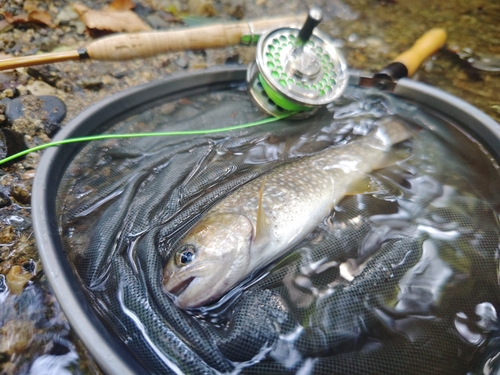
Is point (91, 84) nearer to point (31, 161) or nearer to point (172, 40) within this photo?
point (31, 161)

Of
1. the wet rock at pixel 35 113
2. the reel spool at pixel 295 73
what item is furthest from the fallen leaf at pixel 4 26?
the reel spool at pixel 295 73

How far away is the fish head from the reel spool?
820mm

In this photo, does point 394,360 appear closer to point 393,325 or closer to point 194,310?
point 393,325

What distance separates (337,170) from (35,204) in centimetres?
149

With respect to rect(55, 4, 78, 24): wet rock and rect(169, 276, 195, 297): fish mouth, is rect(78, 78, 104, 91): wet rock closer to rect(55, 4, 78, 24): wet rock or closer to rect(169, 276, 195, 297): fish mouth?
rect(55, 4, 78, 24): wet rock

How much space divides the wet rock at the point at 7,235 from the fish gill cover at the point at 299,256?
0.53 meters

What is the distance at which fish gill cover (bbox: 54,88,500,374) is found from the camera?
135 cm

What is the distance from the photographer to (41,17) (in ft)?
10.3

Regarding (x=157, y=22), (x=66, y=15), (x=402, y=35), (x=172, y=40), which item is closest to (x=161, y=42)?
(x=172, y=40)

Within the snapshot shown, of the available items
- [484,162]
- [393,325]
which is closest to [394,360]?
[393,325]

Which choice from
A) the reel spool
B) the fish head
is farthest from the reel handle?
the fish head

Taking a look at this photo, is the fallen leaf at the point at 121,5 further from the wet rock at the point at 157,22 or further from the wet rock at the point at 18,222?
the wet rock at the point at 18,222

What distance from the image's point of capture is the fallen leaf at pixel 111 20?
3064 millimetres

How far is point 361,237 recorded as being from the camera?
1.75 metres
